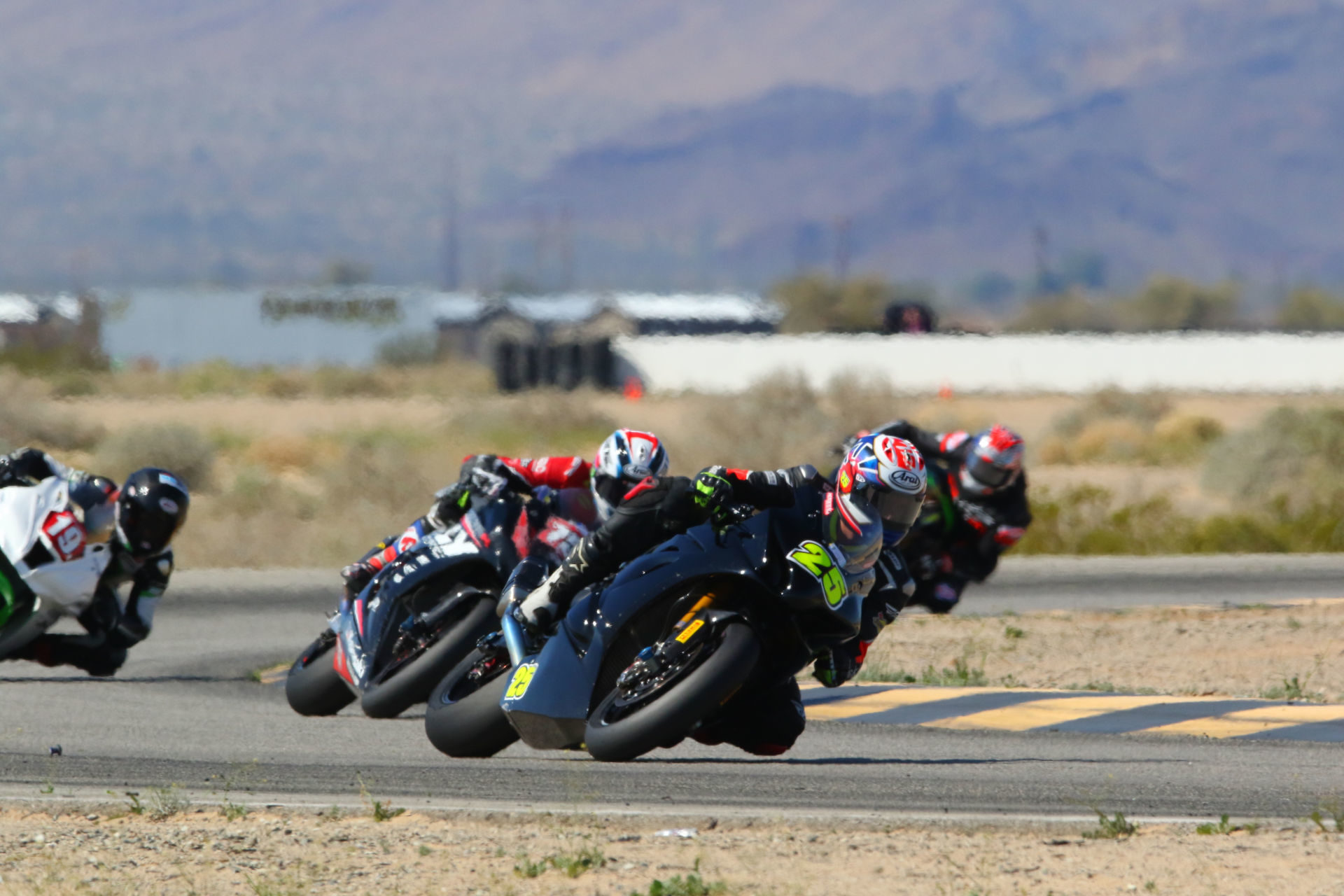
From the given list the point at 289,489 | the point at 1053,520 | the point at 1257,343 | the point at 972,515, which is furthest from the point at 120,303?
the point at 972,515

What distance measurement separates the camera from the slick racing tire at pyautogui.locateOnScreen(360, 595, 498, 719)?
939 centimetres

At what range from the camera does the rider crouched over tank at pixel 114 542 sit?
11.8 meters

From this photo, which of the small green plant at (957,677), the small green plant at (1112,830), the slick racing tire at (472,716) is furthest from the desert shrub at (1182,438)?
the small green plant at (1112,830)

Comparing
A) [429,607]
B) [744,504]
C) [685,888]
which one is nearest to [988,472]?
[429,607]

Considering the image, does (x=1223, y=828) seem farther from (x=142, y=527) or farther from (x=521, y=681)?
(x=142, y=527)

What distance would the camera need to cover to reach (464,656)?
941 centimetres

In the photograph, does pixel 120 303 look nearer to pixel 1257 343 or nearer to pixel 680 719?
pixel 1257 343

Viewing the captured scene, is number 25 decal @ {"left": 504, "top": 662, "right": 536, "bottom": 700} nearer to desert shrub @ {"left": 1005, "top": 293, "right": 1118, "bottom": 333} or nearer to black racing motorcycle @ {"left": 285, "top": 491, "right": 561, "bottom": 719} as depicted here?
black racing motorcycle @ {"left": 285, "top": 491, "right": 561, "bottom": 719}

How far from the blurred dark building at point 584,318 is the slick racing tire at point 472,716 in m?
54.1

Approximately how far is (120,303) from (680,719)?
7916 cm

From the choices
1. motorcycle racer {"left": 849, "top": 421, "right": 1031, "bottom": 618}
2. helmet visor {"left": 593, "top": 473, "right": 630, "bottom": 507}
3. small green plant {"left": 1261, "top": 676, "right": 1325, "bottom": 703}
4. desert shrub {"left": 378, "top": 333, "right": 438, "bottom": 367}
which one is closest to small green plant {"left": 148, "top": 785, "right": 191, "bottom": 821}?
helmet visor {"left": 593, "top": 473, "right": 630, "bottom": 507}

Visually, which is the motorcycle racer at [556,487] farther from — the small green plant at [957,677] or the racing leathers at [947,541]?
the racing leathers at [947,541]

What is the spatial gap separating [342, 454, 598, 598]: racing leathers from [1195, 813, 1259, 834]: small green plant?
3.77 metres

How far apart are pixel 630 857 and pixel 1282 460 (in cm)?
2516
